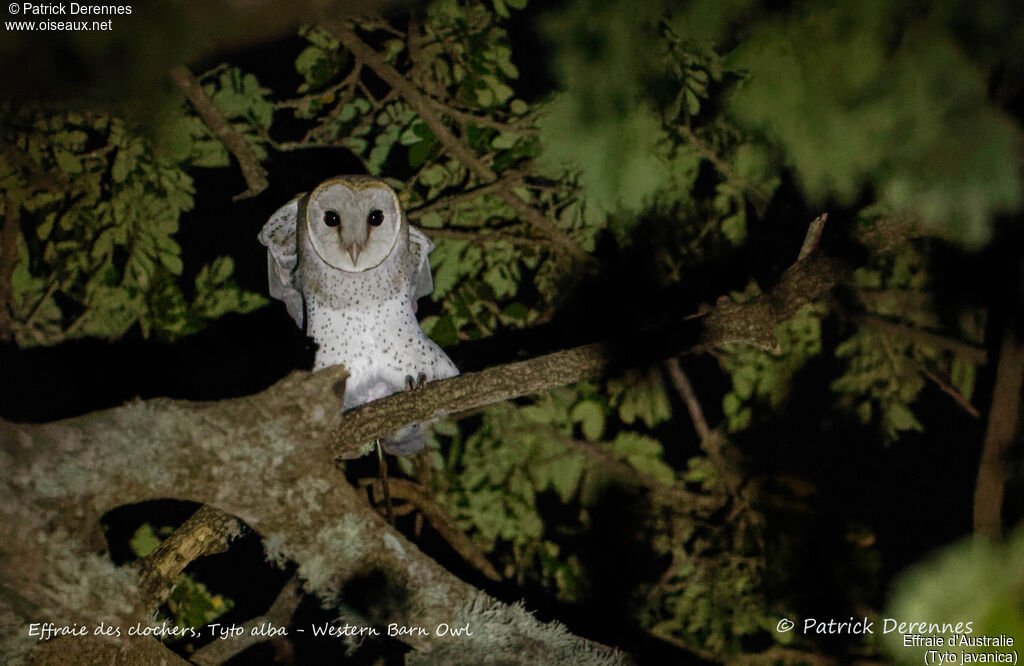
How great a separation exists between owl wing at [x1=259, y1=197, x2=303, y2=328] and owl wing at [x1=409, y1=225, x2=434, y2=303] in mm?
487

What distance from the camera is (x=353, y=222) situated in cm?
270

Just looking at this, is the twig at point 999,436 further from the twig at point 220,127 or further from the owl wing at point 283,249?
the twig at point 220,127

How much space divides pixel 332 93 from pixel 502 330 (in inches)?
55.0

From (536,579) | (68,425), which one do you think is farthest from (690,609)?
(68,425)

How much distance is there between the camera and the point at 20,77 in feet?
3.35

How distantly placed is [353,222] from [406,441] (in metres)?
0.94

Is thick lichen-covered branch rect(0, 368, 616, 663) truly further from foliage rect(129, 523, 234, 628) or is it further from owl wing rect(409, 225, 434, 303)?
foliage rect(129, 523, 234, 628)

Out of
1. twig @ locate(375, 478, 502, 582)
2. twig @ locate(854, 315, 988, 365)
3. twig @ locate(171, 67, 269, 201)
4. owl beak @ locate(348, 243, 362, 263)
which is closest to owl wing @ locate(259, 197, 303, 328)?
twig @ locate(171, 67, 269, 201)

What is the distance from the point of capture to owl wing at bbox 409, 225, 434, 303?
9.73 feet

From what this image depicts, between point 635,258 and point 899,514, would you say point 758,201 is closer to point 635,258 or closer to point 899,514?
point 635,258

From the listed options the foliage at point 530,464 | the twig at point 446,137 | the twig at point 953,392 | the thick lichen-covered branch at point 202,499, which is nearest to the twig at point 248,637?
the foliage at point 530,464

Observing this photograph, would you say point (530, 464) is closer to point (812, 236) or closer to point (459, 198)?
point (459, 198)

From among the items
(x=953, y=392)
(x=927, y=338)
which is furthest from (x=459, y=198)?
(x=953, y=392)

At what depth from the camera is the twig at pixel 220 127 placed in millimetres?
2697
